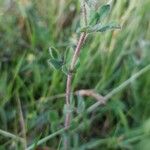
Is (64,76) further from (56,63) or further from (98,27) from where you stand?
(98,27)

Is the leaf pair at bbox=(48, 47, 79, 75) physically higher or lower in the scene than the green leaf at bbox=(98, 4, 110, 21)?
lower

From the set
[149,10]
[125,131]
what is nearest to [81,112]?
[125,131]

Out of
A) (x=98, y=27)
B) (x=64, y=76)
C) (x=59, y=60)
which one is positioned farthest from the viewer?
(x=64, y=76)

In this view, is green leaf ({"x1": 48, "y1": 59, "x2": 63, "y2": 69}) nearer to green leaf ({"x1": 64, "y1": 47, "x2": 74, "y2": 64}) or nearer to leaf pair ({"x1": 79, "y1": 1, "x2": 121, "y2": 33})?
green leaf ({"x1": 64, "y1": 47, "x2": 74, "y2": 64})

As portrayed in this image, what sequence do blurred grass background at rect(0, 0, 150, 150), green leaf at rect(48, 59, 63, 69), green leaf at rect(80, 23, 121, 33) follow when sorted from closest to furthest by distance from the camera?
green leaf at rect(80, 23, 121, 33)
green leaf at rect(48, 59, 63, 69)
blurred grass background at rect(0, 0, 150, 150)

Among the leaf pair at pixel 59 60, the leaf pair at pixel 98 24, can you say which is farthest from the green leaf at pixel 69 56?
the leaf pair at pixel 98 24

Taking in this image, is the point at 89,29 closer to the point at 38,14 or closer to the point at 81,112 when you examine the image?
the point at 81,112

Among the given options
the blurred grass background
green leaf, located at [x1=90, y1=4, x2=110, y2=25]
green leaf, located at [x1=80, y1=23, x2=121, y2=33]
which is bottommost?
the blurred grass background

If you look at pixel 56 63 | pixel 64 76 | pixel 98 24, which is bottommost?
pixel 64 76

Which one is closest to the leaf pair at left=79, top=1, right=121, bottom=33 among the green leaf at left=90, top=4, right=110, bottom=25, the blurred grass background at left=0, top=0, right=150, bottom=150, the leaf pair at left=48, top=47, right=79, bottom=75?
the green leaf at left=90, top=4, right=110, bottom=25

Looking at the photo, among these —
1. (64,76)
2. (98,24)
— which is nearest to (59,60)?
(98,24)
